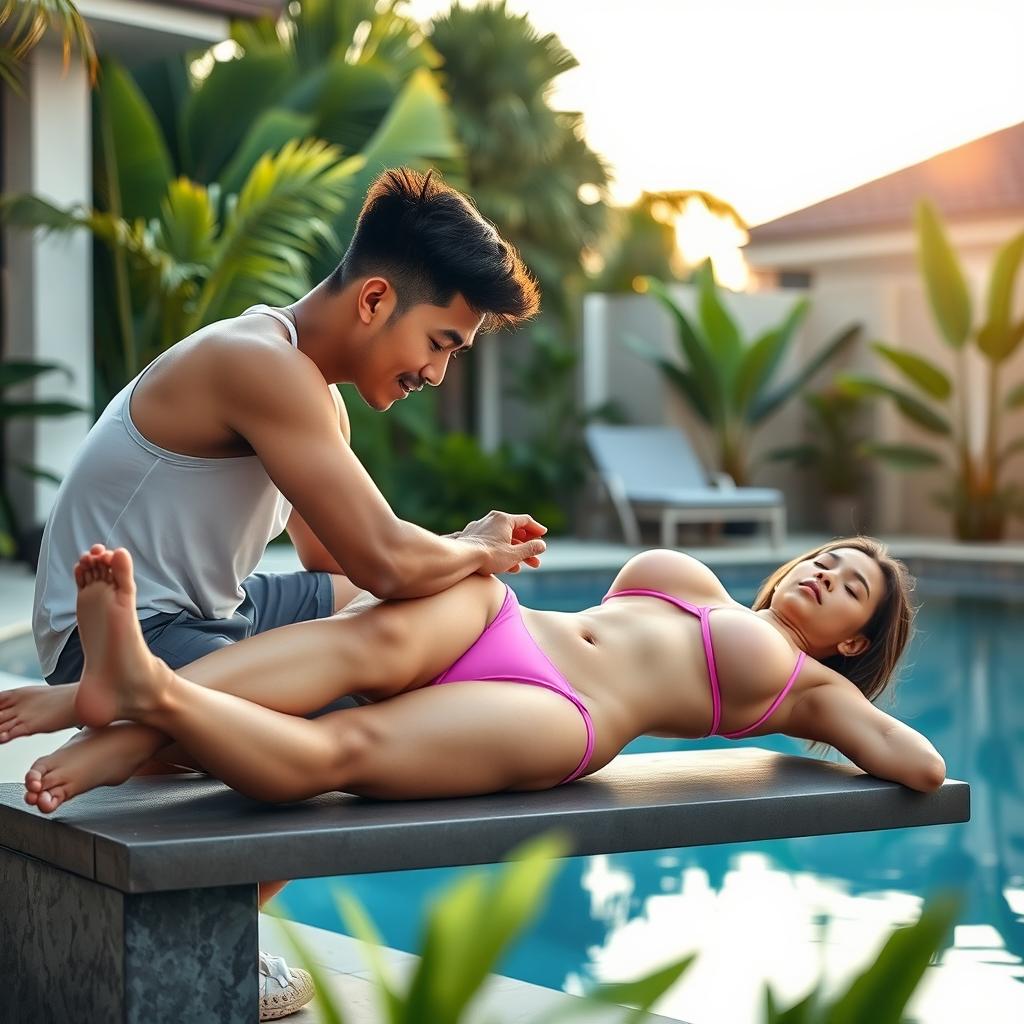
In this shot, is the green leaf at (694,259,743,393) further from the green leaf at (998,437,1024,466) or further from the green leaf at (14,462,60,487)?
the green leaf at (14,462,60,487)

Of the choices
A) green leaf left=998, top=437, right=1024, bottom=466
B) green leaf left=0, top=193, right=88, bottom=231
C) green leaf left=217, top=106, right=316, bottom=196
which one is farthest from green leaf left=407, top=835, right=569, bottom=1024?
green leaf left=998, top=437, right=1024, bottom=466

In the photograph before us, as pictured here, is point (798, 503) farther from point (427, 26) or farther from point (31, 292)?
point (31, 292)

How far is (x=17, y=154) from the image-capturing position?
9.67m

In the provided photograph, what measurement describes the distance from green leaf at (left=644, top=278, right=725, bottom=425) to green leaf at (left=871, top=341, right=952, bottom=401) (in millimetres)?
1425

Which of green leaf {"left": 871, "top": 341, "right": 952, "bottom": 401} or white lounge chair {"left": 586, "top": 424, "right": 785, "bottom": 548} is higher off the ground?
green leaf {"left": 871, "top": 341, "right": 952, "bottom": 401}

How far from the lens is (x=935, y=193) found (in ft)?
56.4

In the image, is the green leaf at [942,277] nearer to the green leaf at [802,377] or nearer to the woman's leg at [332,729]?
Answer: the green leaf at [802,377]

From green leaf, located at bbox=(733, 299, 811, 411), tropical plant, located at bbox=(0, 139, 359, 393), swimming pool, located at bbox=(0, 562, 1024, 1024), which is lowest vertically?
swimming pool, located at bbox=(0, 562, 1024, 1024)

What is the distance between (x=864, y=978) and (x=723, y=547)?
1132 centimetres

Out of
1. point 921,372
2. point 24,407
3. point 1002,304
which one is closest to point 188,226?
point 24,407

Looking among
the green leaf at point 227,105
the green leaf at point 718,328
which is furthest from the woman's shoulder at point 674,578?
the green leaf at point 718,328

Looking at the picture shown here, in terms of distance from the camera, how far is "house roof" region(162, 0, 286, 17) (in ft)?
30.3

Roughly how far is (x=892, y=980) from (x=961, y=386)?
39.1 ft

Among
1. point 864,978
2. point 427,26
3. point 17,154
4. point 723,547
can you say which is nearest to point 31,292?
point 17,154
